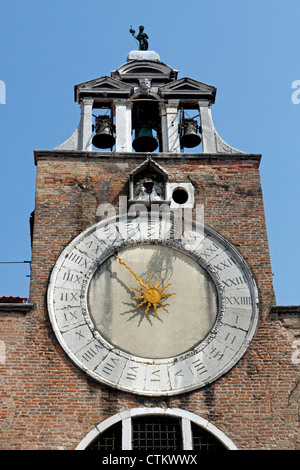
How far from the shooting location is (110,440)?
1370 centimetres

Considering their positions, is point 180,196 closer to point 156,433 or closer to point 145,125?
point 145,125

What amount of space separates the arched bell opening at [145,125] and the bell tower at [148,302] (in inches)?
25.4

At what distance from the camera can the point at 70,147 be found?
57.0 feet

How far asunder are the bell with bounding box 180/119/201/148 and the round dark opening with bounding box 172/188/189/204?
1.91 meters

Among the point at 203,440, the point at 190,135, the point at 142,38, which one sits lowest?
the point at 203,440

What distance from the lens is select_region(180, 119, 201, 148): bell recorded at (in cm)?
1805

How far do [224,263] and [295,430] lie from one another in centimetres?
333

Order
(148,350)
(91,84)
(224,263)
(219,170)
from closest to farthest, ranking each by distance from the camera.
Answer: (148,350)
(224,263)
(219,170)
(91,84)

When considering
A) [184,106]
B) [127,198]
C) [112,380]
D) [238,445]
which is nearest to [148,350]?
[112,380]

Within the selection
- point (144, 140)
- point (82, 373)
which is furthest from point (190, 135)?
point (82, 373)

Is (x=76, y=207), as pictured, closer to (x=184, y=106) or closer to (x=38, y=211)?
(x=38, y=211)

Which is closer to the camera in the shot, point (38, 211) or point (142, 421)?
point (142, 421)

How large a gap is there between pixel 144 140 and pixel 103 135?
120cm

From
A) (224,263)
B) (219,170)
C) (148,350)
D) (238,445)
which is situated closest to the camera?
(238,445)
